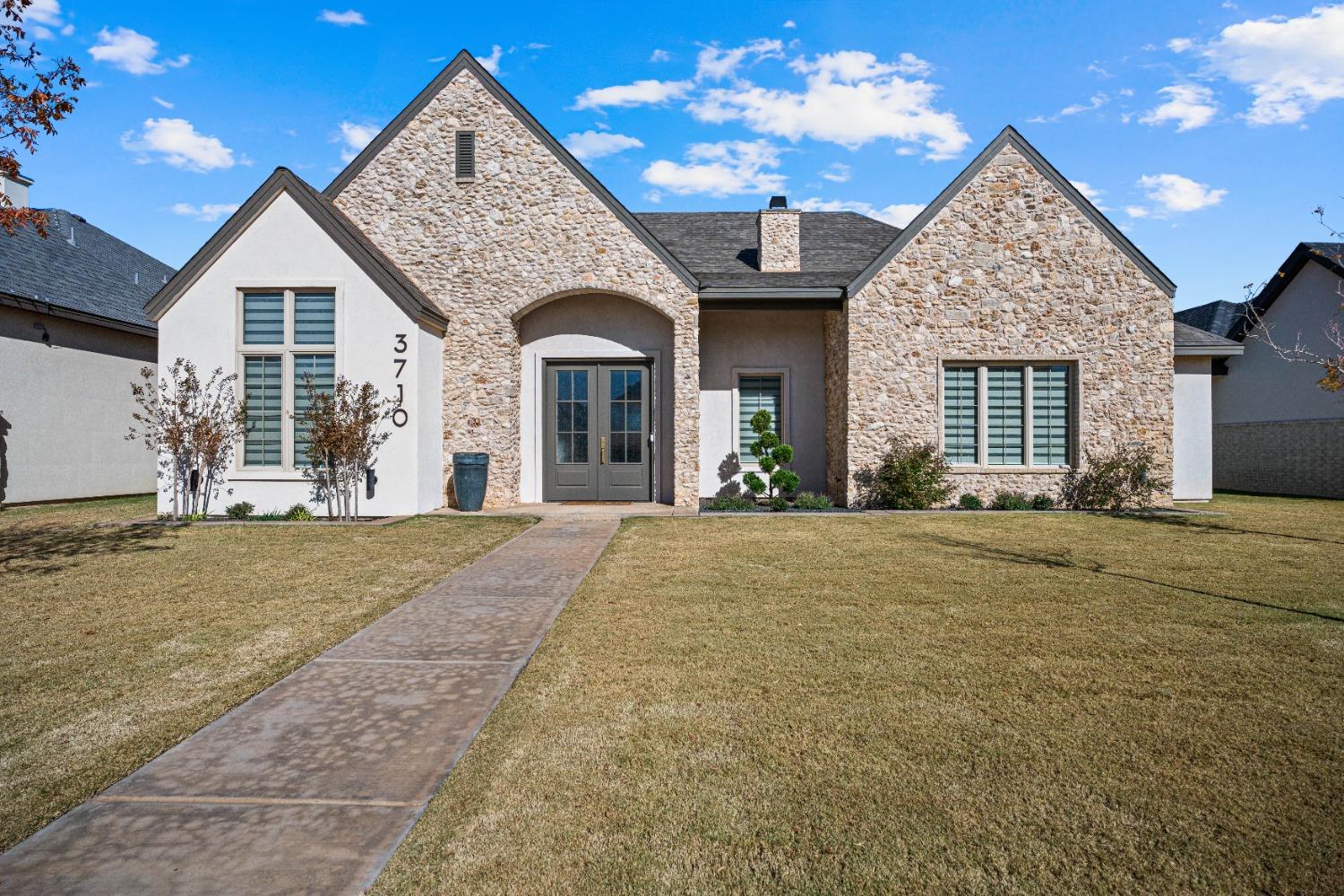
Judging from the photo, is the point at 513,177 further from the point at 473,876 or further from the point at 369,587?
the point at 473,876

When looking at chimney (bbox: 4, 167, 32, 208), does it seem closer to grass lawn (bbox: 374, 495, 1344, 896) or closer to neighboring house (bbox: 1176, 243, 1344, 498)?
grass lawn (bbox: 374, 495, 1344, 896)

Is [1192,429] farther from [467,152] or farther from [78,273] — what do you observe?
[78,273]

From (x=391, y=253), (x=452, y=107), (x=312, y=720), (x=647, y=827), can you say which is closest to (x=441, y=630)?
(x=312, y=720)

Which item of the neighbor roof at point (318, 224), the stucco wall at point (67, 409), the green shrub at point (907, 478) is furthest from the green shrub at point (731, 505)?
the stucco wall at point (67, 409)

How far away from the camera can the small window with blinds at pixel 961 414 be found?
13359mm

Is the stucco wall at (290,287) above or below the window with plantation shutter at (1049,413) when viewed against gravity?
above

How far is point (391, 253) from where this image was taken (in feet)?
42.9

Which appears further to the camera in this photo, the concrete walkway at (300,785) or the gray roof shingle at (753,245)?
the gray roof shingle at (753,245)

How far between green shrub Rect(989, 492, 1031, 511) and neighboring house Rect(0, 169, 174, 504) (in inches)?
687

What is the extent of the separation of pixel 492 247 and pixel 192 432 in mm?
5717

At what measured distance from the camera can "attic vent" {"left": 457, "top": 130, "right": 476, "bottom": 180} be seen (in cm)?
1304

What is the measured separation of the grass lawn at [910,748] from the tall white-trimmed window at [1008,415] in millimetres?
7022

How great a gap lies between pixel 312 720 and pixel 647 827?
6.54 ft

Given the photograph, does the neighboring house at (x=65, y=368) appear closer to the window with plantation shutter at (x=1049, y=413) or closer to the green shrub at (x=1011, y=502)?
the green shrub at (x=1011, y=502)
